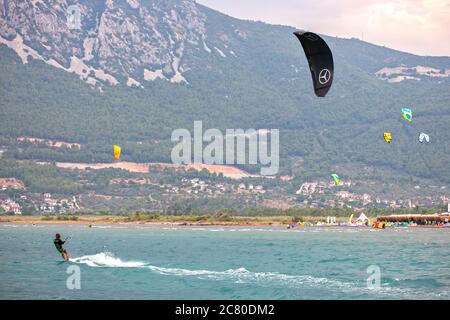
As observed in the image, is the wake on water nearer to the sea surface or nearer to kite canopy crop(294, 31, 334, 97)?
the sea surface

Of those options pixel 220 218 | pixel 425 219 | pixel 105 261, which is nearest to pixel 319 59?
pixel 105 261

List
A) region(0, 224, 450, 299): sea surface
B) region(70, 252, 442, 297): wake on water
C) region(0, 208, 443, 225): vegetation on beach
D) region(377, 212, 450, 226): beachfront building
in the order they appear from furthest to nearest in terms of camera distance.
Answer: region(0, 208, 443, 225): vegetation on beach < region(377, 212, 450, 226): beachfront building < region(70, 252, 442, 297): wake on water < region(0, 224, 450, 299): sea surface

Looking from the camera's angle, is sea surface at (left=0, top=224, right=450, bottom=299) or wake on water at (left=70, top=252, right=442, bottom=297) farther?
wake on water at (left=70, top=252, right=442, bottom=297)

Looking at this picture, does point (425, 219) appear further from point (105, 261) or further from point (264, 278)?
point (264, 278)

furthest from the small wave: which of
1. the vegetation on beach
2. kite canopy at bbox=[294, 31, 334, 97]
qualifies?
the vegetation on beach

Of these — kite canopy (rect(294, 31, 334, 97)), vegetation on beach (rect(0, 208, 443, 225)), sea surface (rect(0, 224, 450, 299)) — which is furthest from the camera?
vegetation on beach (rect(0, 208, 443, 225))
